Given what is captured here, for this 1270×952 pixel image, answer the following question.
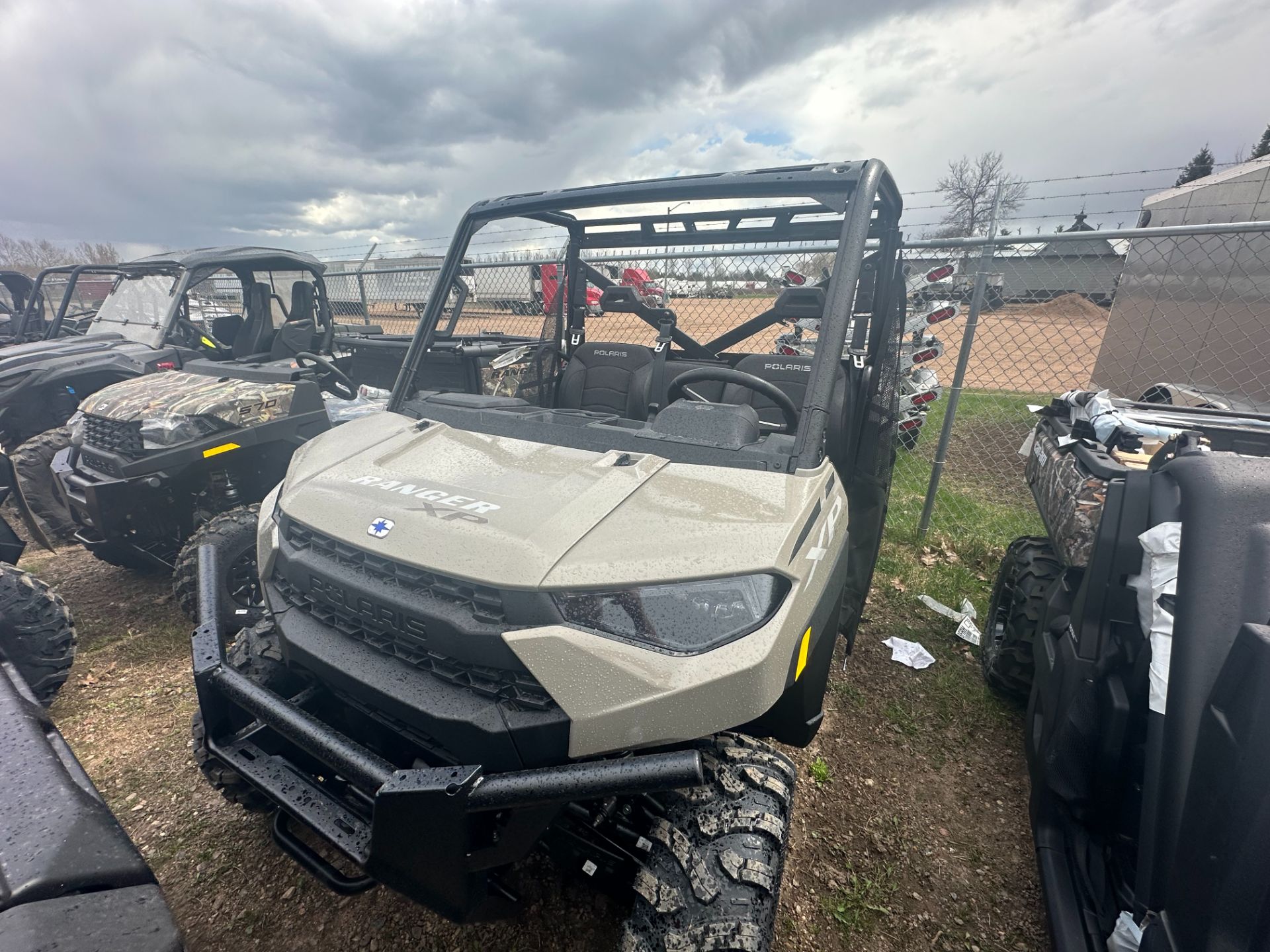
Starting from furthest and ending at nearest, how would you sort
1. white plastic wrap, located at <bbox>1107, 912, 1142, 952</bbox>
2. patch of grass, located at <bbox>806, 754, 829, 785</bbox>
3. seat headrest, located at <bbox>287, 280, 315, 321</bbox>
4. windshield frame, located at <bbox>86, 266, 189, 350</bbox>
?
seat headrest, located at <bbox>287, 280, 315, 321</bbox> → windshield frame, located at <bbox>86, 266, 189, 350</bbox> → patch of grass, located at <bbox>806, 754, 829, 785</bbox> → white plastic wrap, located at <bbox>1107, 912, 1142, 952</bbox>

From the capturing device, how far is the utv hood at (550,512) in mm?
1296

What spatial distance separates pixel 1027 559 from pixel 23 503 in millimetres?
5275

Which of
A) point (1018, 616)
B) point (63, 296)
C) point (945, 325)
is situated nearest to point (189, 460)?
point (1018, 616)

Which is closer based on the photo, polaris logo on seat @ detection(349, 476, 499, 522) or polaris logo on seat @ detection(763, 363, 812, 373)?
polaris logo on seat @ detection(349, 476, 499, 522)

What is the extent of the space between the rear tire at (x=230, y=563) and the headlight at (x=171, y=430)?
487 millimetres

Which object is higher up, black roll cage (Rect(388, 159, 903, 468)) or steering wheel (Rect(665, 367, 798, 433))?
black roll cage (Rect(388, 159, 903, 468))

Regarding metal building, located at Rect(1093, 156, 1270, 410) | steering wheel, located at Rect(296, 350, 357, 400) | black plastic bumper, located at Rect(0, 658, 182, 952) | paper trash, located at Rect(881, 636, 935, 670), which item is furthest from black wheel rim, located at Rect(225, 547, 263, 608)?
metal building, located at Rect(1093, 156, 1270, 410)

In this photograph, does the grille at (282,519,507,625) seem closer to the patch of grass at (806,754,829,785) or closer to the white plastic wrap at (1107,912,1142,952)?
the white plastic wrap at (1107,912,1142,952)

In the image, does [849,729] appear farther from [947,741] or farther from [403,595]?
[403,595]

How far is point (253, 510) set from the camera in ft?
10.7

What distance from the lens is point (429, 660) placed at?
1.37 metres

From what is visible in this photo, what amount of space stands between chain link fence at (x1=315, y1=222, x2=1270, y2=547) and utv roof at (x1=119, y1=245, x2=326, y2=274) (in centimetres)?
150

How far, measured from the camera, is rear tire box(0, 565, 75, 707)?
252 centimetres

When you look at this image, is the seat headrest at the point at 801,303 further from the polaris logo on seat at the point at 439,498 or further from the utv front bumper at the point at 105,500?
the utv front bumper at the point at 105,500
